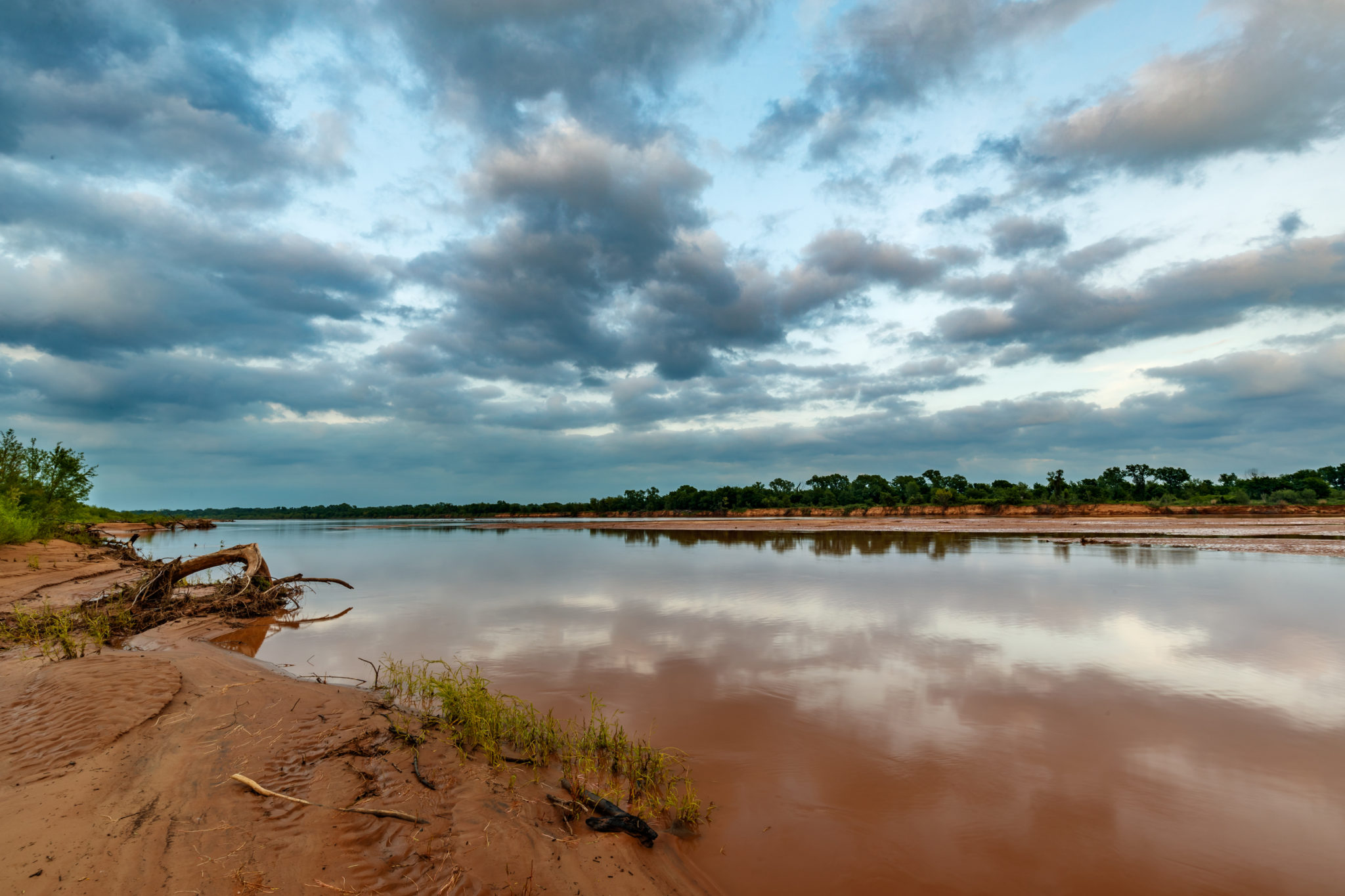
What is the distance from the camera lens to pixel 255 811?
13.4ft

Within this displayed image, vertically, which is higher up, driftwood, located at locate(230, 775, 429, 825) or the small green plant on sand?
driftwood, located at locate(230, 775, 429, 825)

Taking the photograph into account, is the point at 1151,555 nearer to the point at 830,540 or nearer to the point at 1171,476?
the point at 830,540

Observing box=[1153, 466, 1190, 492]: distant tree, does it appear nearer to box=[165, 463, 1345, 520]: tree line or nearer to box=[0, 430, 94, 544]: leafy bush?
box=[165, 463, 1345, 520]: tree line

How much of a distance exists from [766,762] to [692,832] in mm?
1418

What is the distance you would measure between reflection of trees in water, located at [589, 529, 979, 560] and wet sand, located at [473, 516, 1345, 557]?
12.7 ft

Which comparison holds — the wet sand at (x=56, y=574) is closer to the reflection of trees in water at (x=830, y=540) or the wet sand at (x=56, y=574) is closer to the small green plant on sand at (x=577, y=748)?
the small green plant on sand at (x=577, y=748)

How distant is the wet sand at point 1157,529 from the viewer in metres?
27.3

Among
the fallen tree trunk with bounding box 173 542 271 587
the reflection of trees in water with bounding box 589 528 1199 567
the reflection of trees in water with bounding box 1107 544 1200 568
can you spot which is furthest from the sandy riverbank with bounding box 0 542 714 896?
the reflection of trees in water with bounding box 1107 544 1200 568

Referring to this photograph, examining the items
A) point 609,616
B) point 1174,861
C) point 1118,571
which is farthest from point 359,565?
point 1118,571

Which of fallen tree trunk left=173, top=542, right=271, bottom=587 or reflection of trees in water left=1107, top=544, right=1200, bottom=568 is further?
reflection of trees in water left=1107, top=544, right=1200, bottom=568

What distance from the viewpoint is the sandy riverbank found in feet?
11.1

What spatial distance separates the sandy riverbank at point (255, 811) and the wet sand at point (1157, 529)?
33.9 m

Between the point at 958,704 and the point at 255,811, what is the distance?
7508 mm

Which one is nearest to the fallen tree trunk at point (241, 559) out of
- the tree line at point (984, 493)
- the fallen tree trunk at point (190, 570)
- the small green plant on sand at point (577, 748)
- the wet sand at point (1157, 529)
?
the fallen tree trunk at point (190, 570)
